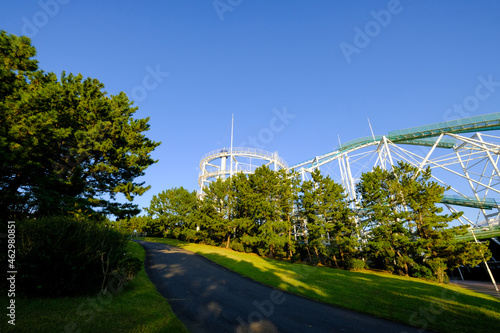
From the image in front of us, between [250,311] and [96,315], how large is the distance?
16.6 feet

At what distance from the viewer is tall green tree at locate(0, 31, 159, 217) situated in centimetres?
1195

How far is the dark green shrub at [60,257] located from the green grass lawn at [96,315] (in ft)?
1.77

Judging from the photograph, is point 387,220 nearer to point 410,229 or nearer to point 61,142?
point 410,229

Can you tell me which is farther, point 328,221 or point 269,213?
point 269,213

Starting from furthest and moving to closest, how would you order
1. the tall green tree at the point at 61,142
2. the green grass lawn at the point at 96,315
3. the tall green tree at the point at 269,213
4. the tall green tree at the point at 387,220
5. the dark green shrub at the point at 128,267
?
the tall green tree at the point at 269,213 < the tall green tree at the point at 387,220 < the tall green tree at the point at 61,142 < the dark green shrub at the point at 128,267 < the green grass lawn at the point at 96,315

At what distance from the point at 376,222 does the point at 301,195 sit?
9.47 meters

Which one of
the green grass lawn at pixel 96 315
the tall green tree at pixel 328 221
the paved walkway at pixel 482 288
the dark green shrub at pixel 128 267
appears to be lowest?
the paved walkway at pixel 482 288

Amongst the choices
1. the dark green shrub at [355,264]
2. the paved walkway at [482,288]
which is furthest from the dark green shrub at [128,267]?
the paved walkway at [482,288]

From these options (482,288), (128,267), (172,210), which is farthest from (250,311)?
(172,210)

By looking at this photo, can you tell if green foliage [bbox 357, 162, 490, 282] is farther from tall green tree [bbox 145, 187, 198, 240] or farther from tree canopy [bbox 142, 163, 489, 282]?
tall green tree [bbox 145, 187, 198, 240]

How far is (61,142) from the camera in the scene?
15.1 meters

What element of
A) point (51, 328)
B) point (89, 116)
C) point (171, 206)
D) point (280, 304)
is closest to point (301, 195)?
point (280, 304)

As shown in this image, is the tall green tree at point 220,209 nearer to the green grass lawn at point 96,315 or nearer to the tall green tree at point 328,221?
the tall green tree at point 328,221

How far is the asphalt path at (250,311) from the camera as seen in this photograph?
6645 millimetres
